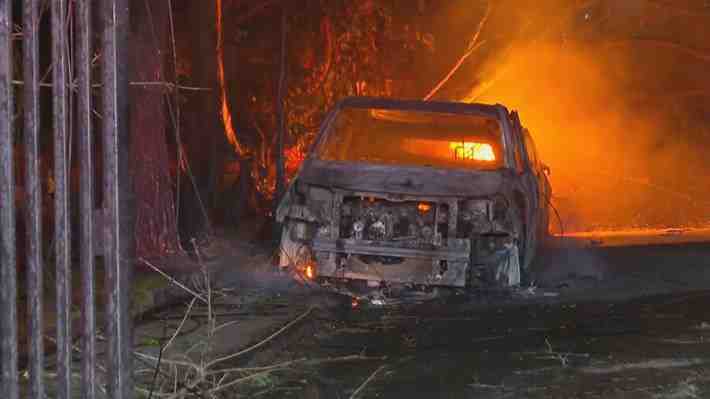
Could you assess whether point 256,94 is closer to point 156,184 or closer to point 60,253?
point 156,184

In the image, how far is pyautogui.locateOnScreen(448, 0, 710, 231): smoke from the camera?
1995 centimetres

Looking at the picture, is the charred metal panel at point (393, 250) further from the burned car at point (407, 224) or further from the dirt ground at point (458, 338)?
the dirt ground at point (458, 338)

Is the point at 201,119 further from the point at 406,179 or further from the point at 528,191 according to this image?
the point at 528,191

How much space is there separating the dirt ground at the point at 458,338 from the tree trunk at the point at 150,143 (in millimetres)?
655

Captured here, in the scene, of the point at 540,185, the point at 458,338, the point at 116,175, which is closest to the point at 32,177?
the point at 116,175

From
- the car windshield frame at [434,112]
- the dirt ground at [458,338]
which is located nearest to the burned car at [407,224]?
the dirt ground at [458,338]

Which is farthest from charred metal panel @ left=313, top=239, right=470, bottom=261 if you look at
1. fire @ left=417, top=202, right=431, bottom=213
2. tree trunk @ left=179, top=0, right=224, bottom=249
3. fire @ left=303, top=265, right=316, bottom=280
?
tree trunk @ left=179, top=0, right=224, bottom=249

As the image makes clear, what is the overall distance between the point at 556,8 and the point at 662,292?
1066 cm

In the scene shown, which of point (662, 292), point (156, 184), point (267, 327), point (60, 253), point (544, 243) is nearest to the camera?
point (60, 253)

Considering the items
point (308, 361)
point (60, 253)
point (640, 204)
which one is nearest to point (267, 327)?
point (308, 361)

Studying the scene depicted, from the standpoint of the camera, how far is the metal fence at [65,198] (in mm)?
3883

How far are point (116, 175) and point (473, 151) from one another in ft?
23.3

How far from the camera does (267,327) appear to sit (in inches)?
334

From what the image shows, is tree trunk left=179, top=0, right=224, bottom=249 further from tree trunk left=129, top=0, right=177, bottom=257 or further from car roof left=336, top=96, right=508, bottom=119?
car roof left=336, top=96, right=508, bottom=119
